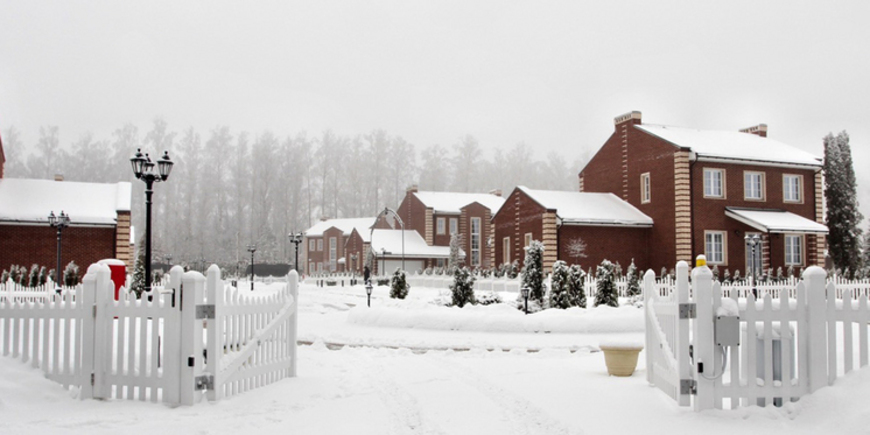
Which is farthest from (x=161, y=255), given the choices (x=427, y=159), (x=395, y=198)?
(x=427, y=159)

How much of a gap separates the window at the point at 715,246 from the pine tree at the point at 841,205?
13.6 m

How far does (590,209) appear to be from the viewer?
36.5 meters

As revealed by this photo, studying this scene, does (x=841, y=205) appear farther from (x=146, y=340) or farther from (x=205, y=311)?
(x=146, y=340)

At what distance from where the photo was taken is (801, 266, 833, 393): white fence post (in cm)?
719

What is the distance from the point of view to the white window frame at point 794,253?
3600 centimetres

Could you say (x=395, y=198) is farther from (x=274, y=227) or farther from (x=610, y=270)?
(x=610, y=270)

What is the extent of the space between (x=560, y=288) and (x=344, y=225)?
2000 inches

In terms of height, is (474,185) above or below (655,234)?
above

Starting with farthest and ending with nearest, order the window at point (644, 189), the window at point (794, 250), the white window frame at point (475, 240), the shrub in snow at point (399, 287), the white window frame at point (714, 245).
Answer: the white window frame at point (475, 240)
the window at point (644, 189)
the window at point (794, 250)
the white window frame at point (714, 245)
the shrub in snow at point (399, 287)

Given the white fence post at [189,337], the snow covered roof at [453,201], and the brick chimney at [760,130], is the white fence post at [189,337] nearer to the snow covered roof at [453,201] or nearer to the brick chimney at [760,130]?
the brick chimney at [760,130]

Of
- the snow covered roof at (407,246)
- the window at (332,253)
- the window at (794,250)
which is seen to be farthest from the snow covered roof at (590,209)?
the window at (332,253)

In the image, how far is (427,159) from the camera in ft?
302

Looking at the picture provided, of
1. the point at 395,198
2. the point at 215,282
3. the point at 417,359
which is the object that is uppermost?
the point at 395,198

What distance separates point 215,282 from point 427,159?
277 feet
